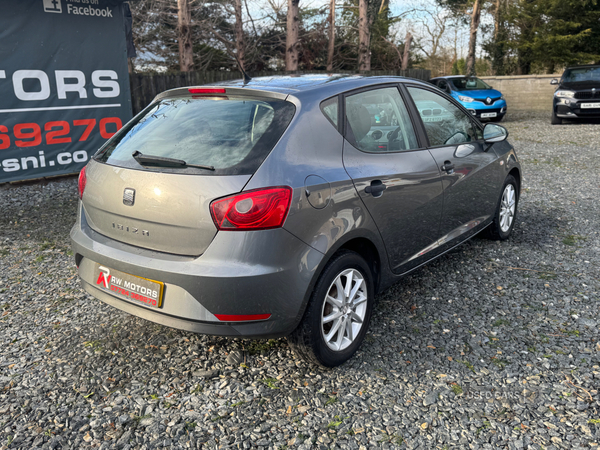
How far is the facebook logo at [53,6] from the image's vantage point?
768cm

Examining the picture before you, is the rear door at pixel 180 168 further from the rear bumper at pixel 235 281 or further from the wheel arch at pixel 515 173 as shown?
the wheel arch at pixel 515 173

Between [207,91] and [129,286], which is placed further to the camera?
[207,91]

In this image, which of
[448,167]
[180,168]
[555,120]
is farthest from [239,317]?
[555,120]

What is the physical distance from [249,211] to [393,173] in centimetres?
118

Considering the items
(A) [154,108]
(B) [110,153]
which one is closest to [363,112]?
(A) [154,108]

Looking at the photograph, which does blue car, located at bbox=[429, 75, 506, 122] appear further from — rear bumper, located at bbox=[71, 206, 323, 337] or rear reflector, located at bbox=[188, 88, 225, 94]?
rear bumper, located at bbox=[71, 206, 323, 337]

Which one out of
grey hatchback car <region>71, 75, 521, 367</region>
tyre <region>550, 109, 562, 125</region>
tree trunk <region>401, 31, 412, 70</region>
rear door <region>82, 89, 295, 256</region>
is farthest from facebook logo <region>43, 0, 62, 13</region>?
tree trunk <region>401, 31, 412, 70</region>

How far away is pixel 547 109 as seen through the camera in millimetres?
23219

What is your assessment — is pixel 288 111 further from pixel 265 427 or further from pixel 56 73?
pixel 56 73

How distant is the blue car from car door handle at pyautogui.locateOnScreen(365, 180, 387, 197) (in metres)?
14.4

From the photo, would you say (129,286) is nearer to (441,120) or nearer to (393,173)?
(393,173)

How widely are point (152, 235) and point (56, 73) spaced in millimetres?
6575

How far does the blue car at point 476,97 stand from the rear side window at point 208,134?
48.7ft

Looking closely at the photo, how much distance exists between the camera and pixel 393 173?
10.4 feet
